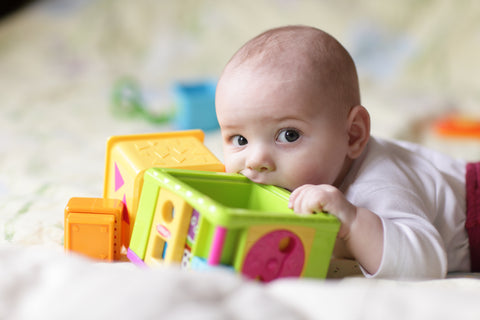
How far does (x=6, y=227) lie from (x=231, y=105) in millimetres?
499

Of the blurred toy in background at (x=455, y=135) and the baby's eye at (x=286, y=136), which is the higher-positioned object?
the baby's eye at (x=286, y=136)

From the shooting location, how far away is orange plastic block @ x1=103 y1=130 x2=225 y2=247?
1.08 metres

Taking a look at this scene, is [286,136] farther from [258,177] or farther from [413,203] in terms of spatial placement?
[413,203]

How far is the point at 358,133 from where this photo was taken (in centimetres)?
111

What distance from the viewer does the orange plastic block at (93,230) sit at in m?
1.02

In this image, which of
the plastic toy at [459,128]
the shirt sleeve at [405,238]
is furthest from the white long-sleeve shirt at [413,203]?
the plastic toy at [459,128]

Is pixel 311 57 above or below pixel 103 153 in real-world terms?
above

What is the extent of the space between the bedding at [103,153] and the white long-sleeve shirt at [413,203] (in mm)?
41

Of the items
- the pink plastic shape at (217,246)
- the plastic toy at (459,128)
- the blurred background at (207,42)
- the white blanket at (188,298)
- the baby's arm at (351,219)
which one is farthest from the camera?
the blurred background at (207,42)

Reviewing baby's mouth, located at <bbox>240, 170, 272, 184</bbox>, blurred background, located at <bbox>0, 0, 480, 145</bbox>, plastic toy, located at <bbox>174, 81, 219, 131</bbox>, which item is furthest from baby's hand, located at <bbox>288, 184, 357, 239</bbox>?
blurred background, located at <bbox>0, 0, 480, 145</bbox>

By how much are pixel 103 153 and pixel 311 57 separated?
93cm

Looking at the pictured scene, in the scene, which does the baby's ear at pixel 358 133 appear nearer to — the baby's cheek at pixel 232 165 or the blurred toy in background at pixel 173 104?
the baby's cheek at pixel 232 165

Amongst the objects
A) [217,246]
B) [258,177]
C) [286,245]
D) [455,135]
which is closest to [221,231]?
[217,246]

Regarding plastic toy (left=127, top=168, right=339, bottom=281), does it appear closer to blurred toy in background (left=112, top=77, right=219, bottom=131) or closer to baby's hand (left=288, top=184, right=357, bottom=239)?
baby's hand (left=288, top=184, right=357, bottom=239)
